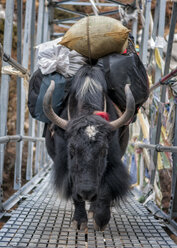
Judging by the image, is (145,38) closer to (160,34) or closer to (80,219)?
(160,34)

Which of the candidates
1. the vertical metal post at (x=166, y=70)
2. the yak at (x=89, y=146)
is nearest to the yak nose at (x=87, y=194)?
the yak at (x=89, y=146)

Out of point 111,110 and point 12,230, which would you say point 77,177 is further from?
point 111,110

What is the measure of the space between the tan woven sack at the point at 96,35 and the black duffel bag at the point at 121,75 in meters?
0.10

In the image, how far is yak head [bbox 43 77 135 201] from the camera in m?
2.21

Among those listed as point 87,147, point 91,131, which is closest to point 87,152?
point 87,147

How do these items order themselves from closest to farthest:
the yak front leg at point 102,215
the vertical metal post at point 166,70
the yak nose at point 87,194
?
the yak nose at point 87,194, the yak front leg at point 102,215, the vertical metal post at point 166,70

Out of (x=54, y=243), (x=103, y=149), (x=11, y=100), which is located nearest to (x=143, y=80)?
(x=103, y=149)

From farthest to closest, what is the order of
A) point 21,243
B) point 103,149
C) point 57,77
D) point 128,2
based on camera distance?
point 128,2 → point 57,77 → point 103,149 → point 21,243

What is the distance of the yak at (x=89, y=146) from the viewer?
2.26 m

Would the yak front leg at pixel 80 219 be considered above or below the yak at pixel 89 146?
below

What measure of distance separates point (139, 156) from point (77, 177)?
239 cm

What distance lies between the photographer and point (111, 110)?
285cm

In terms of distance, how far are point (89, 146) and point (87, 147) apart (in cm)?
1

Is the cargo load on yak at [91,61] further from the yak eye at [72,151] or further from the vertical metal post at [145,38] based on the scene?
the vertical metal post at [145,38]
